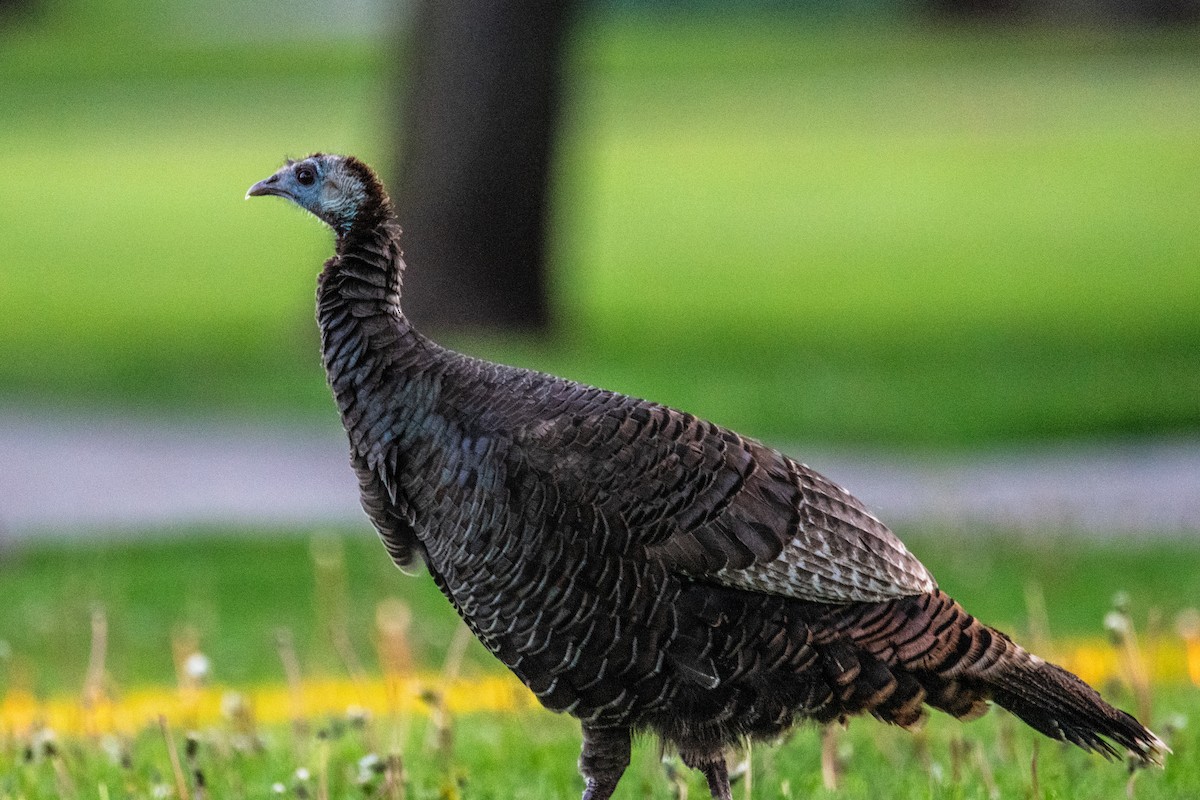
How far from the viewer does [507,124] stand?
13328mm

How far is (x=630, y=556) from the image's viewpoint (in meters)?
4.25

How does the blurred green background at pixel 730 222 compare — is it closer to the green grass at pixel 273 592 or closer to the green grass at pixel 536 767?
the green grass at pixel 273 592

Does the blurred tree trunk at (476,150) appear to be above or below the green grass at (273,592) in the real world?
above

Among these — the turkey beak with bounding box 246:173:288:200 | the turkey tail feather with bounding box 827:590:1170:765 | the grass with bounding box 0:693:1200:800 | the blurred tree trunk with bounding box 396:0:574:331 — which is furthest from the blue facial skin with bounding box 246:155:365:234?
the blurred tree trunk with bounding box 396:0:574:331

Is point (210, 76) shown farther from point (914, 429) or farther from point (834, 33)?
point (914, 429)

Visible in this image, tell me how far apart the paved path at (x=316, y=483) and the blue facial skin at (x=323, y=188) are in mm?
5374

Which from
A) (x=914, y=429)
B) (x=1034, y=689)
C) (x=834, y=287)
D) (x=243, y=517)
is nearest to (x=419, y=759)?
(x=1034, y=689)

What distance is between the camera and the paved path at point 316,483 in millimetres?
9836

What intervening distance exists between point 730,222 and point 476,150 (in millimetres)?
11148

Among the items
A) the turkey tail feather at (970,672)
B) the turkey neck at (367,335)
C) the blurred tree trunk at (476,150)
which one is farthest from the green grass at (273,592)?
the blurred tree trunk at (476,150)

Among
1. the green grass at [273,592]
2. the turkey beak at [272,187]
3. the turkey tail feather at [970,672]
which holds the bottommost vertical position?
the green grass at [273,592]

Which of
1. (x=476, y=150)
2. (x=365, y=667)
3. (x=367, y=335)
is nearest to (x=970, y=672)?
(x=367, y=335)

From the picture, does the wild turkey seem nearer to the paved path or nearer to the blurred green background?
the paved path

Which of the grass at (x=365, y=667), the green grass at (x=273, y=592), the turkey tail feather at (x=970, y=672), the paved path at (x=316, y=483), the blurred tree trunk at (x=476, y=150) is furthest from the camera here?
the blurred tree trunk at (x=476, y=150)
